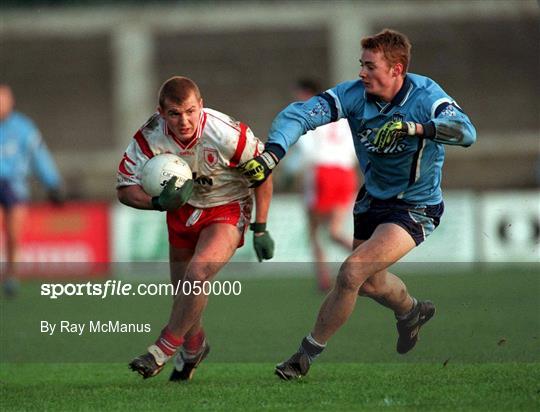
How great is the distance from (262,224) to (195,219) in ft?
1.35

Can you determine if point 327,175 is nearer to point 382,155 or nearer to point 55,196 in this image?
point 55,196

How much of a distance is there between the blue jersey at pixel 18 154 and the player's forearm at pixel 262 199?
6.84 meters

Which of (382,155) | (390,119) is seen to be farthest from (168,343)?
(390,119)

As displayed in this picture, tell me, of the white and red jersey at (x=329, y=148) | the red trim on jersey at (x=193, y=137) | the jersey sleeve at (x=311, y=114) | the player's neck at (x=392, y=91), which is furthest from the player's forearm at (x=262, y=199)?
the white and red jersey at (x=329, y=148)

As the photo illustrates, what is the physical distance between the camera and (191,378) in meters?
7.60

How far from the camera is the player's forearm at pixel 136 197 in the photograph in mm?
7256

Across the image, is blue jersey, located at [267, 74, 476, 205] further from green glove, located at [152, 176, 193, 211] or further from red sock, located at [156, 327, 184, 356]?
red sock, located at [156, 327, 184, 356]

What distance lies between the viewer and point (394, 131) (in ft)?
22.5

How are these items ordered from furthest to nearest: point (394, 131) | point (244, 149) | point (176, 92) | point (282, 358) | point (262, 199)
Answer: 1. point (282, 358)
2. point (262, 199)
3. point (244, 149)
4. point (176, 92)
5. point (394, 131)

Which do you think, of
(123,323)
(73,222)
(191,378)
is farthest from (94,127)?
(191,378)

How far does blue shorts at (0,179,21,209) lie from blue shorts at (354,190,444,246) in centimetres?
714

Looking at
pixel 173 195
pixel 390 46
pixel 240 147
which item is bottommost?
pixel 173 195

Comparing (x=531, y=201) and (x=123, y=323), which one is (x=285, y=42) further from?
(x=123, y=323)

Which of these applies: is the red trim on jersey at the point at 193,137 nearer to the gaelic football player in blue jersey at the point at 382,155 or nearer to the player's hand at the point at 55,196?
the gaelic football player in blue jersey at the point at 382,155
